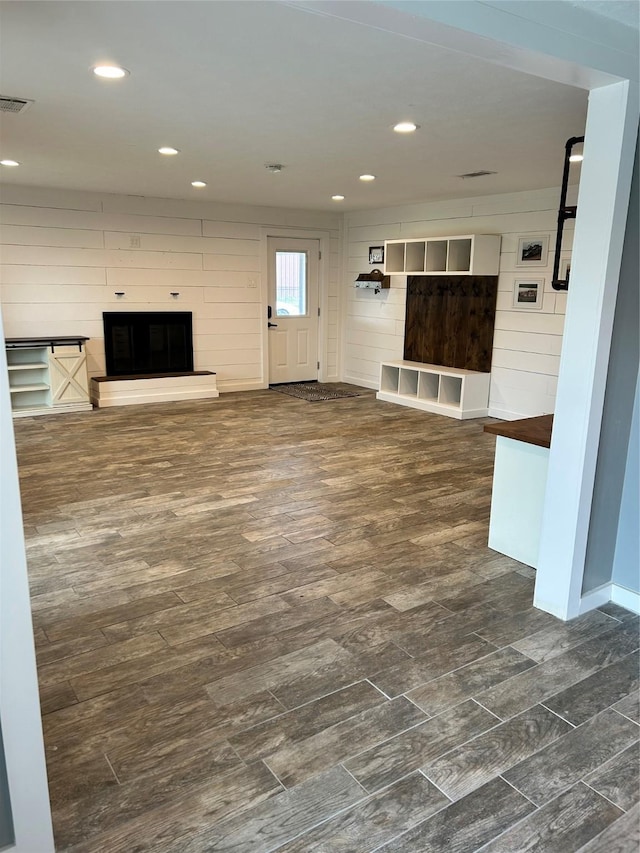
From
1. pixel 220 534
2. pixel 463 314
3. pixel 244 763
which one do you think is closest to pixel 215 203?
pixel 463 314

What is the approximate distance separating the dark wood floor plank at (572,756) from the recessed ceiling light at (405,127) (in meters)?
3.20

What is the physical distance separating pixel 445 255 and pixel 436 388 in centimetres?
155

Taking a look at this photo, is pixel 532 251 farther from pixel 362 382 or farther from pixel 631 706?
pixel 631 706

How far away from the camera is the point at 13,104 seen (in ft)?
10.8

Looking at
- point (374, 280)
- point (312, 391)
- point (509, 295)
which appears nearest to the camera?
point (509, 295)

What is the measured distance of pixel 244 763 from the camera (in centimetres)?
191

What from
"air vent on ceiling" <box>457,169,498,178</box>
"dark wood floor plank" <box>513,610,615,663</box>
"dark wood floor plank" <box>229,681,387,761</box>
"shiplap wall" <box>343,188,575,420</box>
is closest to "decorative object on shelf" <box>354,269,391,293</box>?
"shiplap wall" <box>343,188,575,420</box>

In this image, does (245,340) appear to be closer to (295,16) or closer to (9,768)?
(295,16)

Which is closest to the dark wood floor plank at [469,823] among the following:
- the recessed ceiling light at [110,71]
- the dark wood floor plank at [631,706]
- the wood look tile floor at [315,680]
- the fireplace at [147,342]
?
the wood look tile floor at [315,680]

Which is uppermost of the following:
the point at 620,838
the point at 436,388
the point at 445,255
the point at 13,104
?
the point at 13,104

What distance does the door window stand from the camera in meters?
8.38

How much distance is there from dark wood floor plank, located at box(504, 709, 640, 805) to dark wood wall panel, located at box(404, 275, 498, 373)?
5.05 meters

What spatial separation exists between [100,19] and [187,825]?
107 inches

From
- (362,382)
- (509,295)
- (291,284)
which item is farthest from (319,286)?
(509,295)
